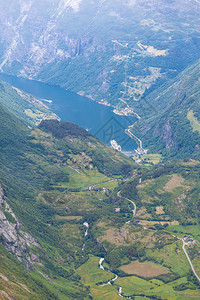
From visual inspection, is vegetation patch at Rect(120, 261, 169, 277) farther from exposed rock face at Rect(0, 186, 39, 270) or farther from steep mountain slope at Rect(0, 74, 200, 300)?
exposed rock face at Rect(0, 186, 39, 270)

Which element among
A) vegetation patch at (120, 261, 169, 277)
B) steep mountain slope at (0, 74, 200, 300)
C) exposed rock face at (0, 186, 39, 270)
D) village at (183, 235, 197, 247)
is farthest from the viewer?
village at (183, 235, 197, 247)

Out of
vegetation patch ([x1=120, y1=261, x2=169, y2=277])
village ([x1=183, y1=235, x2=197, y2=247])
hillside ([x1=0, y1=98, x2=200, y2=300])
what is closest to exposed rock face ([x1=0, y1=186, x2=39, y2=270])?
hillside ([x1=0, y1=98, x2=200, y2=300])

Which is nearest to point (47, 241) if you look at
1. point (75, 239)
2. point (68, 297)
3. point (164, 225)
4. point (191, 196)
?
point (75, 239)

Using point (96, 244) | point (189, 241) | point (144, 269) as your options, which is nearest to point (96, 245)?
point (96, 244)

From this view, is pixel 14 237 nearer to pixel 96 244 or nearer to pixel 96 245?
pixel 96 245

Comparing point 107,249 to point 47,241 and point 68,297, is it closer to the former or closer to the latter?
point 47,241

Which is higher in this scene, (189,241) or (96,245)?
(189,241)

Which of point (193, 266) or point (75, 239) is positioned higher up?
point (193, 266)

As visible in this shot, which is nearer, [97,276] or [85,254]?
[97,276]
